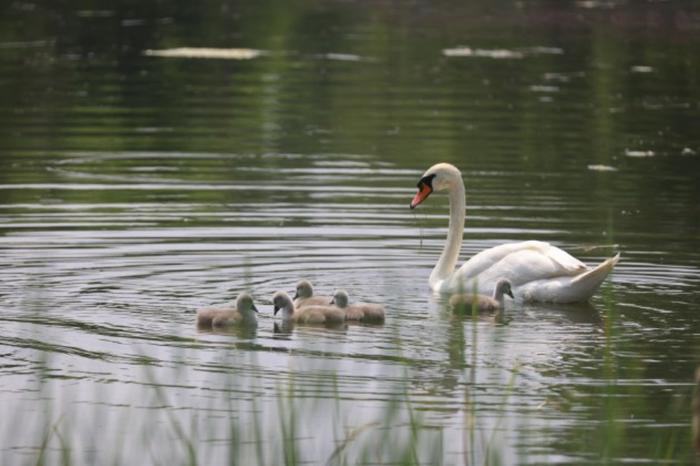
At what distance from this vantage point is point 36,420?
8.73 m

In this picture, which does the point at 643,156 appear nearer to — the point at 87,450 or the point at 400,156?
the point at 400,156

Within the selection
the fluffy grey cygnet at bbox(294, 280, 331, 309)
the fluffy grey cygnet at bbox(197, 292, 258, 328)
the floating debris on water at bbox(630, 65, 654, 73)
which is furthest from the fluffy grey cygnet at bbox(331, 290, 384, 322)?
the floating debris on water at bbox(630, 65, 654, 73)

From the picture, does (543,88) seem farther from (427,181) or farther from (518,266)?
(518,266)

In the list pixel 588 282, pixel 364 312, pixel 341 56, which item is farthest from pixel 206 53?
pixel 364 312

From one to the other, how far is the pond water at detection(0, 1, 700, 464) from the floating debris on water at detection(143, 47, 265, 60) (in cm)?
26

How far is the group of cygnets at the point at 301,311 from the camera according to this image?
10.8 metres

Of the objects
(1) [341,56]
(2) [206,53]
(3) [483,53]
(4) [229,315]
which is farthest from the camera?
(3) [483,53]

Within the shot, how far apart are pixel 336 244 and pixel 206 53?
20.2 metres

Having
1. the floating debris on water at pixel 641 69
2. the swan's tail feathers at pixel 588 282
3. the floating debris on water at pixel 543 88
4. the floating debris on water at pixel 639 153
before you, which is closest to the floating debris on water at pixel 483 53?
the floating debris on water at pixel 641 69

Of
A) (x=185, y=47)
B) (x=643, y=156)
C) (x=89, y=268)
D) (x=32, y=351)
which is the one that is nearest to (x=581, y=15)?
(x=185, y=47)

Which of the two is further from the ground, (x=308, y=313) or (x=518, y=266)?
(x=518, y=266)

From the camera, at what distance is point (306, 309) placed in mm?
11125

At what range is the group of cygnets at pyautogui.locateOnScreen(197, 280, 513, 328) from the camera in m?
10.8

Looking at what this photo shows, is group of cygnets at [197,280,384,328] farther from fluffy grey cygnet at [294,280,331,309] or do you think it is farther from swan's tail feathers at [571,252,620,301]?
swan's tail feathers at [571,252,620,301]
